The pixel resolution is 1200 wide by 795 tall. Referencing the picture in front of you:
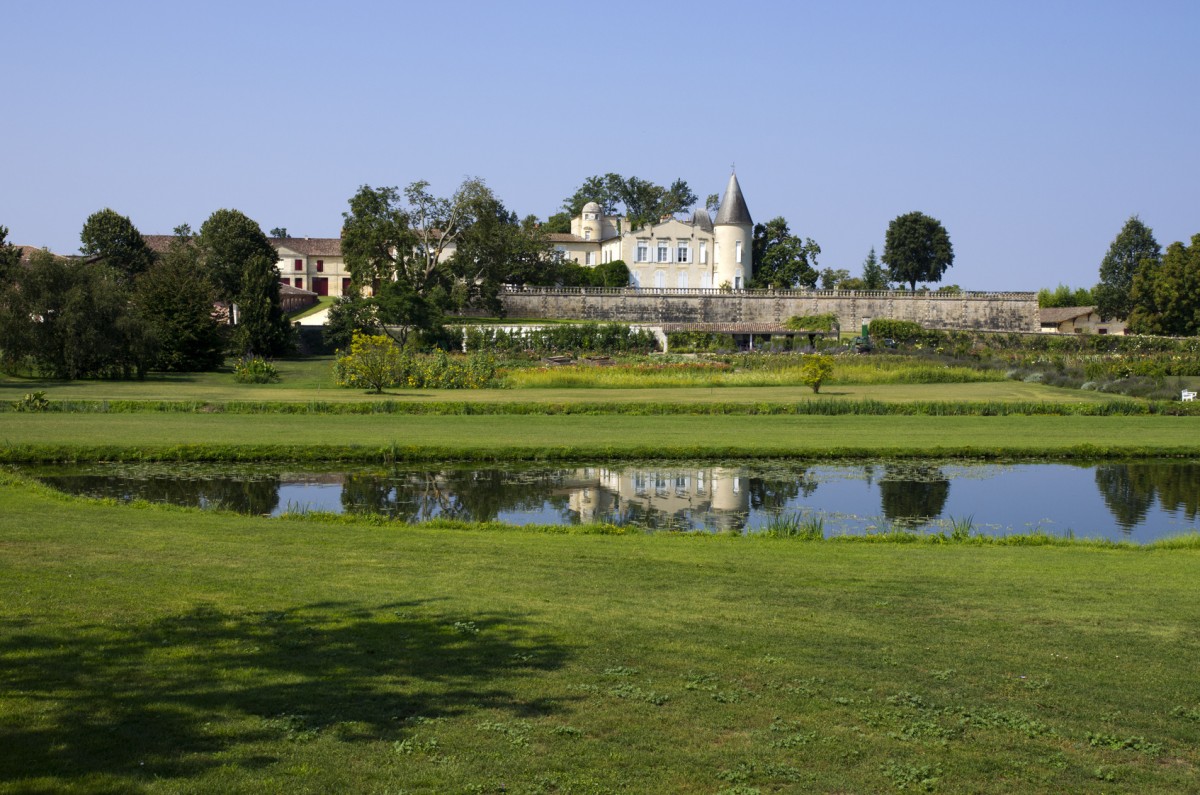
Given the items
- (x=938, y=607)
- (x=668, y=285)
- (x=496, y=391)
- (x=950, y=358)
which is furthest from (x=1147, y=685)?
(x=668, y=285)

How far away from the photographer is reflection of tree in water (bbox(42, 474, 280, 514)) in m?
20.2

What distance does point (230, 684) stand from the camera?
7.58 m

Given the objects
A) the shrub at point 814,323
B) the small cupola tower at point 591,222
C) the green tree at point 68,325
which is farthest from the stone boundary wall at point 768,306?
the green tree at point 68,325

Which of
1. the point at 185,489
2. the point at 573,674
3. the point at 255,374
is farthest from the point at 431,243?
the point at 573,674

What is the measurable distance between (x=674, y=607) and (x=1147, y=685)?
3.99 m

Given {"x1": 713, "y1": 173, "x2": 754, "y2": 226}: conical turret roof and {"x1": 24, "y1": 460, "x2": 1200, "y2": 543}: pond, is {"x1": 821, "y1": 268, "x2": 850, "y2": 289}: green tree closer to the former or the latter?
{"x1": 713, "y1": 173, "x2": 754, "y2": 226}: conical turret roof

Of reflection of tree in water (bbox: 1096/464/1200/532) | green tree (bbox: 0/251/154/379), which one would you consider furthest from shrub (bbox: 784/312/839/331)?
reflection of tree in water (bbox: 1096/464/1200/532)

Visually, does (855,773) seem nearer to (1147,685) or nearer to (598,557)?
(1147,685)

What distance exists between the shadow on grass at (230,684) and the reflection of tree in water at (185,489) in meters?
10.7

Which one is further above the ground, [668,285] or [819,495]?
[668,285]

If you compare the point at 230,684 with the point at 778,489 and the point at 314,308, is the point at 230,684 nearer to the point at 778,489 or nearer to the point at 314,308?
the point at 778,489

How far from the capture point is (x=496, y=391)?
44.6 m

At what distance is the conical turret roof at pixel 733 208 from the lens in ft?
322

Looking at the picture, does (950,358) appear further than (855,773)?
Yes
